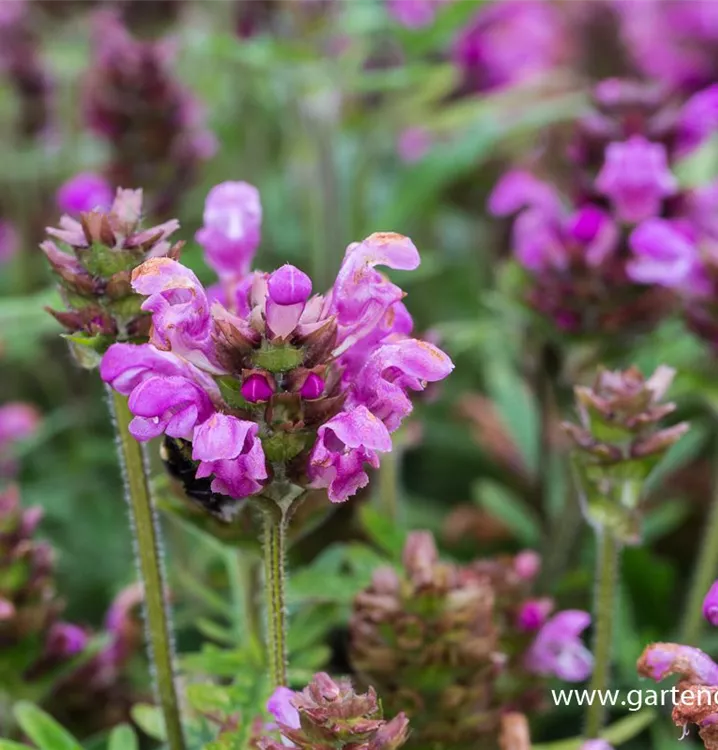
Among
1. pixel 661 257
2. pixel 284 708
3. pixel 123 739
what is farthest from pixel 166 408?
pixel 661 257

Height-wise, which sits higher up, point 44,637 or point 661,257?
point 661,257

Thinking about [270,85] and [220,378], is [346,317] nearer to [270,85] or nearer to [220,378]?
[220,378]

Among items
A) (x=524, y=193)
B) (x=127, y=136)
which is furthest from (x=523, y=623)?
(x=127, y=136)

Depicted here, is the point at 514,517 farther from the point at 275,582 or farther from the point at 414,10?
the point at 414,10

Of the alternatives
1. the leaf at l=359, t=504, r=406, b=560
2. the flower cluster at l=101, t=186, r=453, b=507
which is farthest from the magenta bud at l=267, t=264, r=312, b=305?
the leaf at l=359, t=504, r=406, b=560

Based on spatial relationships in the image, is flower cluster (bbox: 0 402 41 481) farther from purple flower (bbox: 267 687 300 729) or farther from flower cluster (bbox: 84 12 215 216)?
purple flower (bbox: 267 687 300 729)

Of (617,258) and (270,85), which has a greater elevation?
(270,85)
